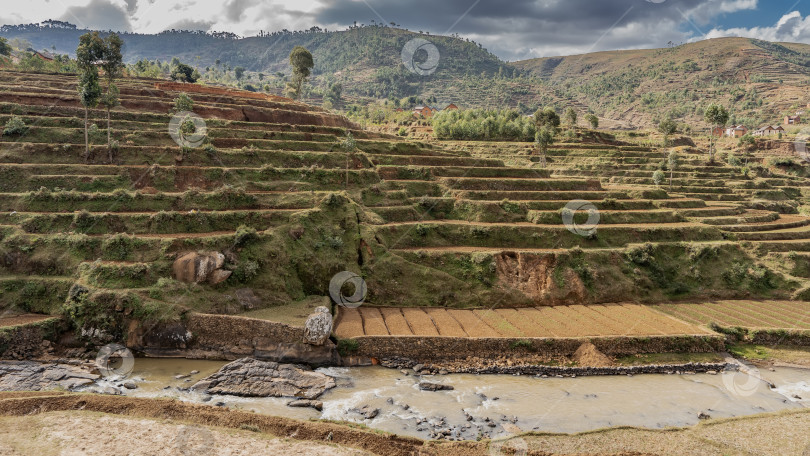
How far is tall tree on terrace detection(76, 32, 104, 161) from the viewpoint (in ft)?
104

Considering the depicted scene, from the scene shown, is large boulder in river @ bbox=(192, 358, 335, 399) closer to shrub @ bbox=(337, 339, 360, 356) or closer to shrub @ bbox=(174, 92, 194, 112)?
shrub @ bbox=(337, 339, 360, 356)

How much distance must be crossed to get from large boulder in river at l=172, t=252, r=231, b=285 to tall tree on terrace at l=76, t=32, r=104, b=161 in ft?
52.7

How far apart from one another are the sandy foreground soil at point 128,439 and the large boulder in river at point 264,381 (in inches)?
152

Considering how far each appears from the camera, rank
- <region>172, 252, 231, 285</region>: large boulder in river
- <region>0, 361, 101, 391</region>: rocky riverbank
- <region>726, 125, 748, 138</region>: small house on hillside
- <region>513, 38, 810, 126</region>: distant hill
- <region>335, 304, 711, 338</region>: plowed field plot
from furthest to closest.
→ <region>513, 38, 810, 126</region>: distant hill → <region>726, 125, 748, 138</region>: small house on hillside → <region>335, 304, 711, 338</region>: plowed field plot → <region>172, 252, 231, 285</region>: large boulder in river → <region>0, 361, 101, 391</region>: rocky riverbank

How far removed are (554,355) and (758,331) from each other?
46.0ft

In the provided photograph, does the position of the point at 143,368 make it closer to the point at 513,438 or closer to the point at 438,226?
the point at 513,438

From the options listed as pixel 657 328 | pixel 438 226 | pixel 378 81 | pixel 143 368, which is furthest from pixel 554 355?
pixel 378 81

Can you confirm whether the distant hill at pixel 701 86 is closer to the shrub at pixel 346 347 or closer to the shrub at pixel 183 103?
the shrub at pixel 183 103

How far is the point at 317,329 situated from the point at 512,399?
1025cm

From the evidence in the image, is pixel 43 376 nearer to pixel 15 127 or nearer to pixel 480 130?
pixel 15 127

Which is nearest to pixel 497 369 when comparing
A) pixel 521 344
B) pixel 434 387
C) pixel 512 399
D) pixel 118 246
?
pixel 521 344

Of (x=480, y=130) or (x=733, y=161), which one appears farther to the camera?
(x=480, y=130)

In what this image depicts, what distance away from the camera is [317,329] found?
22109 mm

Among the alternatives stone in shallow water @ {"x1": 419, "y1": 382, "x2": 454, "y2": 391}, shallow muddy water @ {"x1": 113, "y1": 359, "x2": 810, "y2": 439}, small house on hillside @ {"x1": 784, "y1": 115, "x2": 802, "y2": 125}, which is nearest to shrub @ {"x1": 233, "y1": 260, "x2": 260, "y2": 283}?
shallow muddy water @ {"x1": 113, "y1": 359, "x2": 810, "y2": 439}
